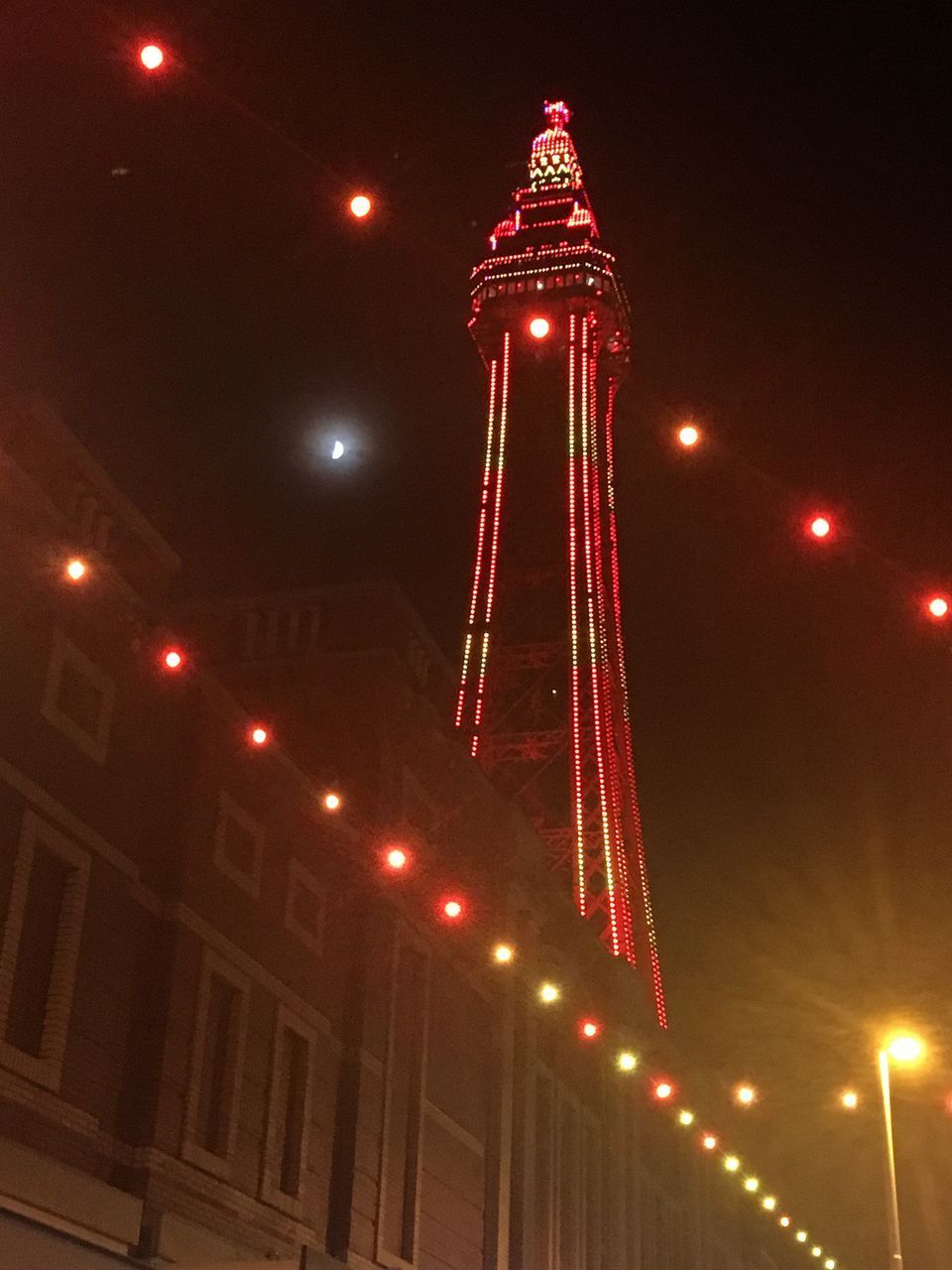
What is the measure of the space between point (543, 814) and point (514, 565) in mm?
11134

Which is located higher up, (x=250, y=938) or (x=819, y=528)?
(x=819, y=528)

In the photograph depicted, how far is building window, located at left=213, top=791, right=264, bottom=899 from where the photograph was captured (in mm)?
21047

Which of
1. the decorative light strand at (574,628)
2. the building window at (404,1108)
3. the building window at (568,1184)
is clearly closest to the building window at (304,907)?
the building window at (404,1108)

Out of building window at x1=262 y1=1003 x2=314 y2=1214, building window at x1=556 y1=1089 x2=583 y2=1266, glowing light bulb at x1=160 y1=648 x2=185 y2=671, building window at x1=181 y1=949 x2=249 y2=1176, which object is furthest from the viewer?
building window at x1=556 y1=1089 x2=583 y2=1266

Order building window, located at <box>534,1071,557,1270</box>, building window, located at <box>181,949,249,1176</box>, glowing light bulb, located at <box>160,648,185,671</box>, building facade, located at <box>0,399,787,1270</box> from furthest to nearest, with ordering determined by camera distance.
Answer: building window, located at <box>534,1071,557,1270</box> < glowing light bulb, located at <box>160,648,185,671</box> < building window, located at <box>181,949,249,1176</box> < building facade, located at <box>0,399,787,1270</box>

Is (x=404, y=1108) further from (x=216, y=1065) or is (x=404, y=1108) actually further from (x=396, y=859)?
(x=216, y=1065)

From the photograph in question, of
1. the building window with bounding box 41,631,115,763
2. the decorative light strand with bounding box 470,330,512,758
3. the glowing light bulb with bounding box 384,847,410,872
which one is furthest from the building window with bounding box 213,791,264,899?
the decorative light strand with bounding box 470,330,512,758

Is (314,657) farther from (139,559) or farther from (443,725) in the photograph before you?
(139,559)

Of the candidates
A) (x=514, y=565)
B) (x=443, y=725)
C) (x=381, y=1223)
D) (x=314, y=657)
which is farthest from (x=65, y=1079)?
(x=514, y=565)

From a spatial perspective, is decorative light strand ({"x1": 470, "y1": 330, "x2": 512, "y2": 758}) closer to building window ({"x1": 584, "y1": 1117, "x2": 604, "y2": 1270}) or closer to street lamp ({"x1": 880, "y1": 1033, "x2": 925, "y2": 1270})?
building window ({"x1": 584, "y1": 1117, "x2": 604, "y2": 1270})

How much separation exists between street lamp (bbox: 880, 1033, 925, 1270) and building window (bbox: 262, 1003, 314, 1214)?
7.77m

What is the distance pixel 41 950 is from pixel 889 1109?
40.7ft

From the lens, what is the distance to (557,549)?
2484 inches

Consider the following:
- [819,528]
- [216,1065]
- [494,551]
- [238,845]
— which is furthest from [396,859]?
[494,551]
